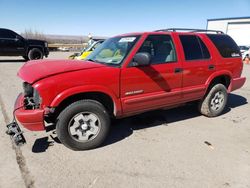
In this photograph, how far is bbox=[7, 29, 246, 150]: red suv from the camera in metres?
3.28

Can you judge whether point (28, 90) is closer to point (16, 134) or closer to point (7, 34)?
point (16, 134)

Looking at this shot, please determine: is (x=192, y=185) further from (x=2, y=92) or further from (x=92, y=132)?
(x=2, y=92)

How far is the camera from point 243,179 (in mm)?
2982

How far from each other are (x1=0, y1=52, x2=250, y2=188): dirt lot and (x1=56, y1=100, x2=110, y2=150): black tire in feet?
0.44

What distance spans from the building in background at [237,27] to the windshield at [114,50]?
32.9 m

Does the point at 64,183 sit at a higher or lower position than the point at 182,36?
lower

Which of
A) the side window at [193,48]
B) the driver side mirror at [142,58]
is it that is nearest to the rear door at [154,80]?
the driver side mirror at [142,58]

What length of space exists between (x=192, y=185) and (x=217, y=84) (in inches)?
119

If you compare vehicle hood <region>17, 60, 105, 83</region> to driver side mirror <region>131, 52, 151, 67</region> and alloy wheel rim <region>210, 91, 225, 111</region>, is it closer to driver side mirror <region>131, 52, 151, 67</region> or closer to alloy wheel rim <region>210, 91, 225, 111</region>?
driver side mirror <region>131, 52, 151, 67</region>

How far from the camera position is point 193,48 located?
466 cm

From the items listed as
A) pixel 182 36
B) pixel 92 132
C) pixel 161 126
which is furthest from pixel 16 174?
pixel 182 36

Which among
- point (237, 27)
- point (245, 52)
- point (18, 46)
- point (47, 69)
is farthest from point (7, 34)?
point (237, 27)

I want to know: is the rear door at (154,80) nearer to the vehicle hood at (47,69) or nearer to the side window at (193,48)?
the side window at (193,48)

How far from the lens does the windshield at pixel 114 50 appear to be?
3.91 m
